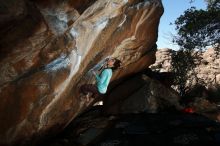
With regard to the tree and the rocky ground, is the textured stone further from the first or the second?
the tree

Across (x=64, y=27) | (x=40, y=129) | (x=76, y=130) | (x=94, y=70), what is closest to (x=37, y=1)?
(x=64, y=27)

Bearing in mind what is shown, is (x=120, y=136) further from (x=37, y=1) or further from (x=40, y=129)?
(x=37, y=1)

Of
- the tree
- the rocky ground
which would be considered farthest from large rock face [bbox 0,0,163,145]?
the tree

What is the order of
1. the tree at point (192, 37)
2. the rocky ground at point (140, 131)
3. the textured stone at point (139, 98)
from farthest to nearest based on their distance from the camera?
the tree at point (192, 37) → the textured stone at point (139, 98) → the rocky ground at point (140, 131)

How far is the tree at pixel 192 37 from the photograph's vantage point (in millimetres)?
24328

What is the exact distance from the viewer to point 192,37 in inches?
1010

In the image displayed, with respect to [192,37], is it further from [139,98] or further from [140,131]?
[140,131]

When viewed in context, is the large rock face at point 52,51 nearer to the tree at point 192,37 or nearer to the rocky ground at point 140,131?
the rocky ground at point 140,131

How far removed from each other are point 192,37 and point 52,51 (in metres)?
16.6

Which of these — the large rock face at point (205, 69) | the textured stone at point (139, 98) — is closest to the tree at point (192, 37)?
the large rock face at point (205, 69)

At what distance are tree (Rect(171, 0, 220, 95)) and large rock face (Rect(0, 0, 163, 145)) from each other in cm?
1020

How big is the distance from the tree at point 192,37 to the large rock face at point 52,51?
10199 millimetres

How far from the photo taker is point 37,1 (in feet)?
43.2

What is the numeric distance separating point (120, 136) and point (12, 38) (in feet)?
24.2
